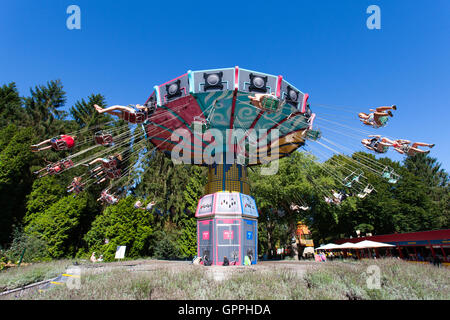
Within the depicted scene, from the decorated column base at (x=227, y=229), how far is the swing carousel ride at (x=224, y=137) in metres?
0.06

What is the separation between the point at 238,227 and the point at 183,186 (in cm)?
2015

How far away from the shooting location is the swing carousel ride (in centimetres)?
1266

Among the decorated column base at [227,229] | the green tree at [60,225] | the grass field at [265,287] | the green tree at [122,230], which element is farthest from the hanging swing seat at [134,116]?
the green tree at [60,225]

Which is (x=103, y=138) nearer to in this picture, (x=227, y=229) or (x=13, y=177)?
(x=227, y=229)

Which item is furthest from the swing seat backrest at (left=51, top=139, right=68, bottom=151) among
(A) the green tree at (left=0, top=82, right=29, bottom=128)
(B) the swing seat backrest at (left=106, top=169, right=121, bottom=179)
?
(A) the green tree at (left=0, top=82, right=29, bottom=128)

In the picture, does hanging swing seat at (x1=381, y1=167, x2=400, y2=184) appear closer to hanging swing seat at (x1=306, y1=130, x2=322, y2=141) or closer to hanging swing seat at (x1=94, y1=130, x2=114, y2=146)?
hanging swing seat at (x1=306, y1=130, x2=322, y2=141)

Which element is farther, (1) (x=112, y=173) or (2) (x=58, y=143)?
(1) (x=112, y=173)

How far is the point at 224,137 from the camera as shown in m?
17.8

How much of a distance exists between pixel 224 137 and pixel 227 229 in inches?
231

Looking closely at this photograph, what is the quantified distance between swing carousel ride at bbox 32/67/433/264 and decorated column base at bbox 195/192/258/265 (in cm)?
6

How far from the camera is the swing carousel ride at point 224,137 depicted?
41.5 feet

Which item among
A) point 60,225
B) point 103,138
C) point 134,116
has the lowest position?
point 60,225

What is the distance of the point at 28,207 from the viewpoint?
28719 mm

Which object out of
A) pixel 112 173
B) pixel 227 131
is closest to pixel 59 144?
pixel 112 173
